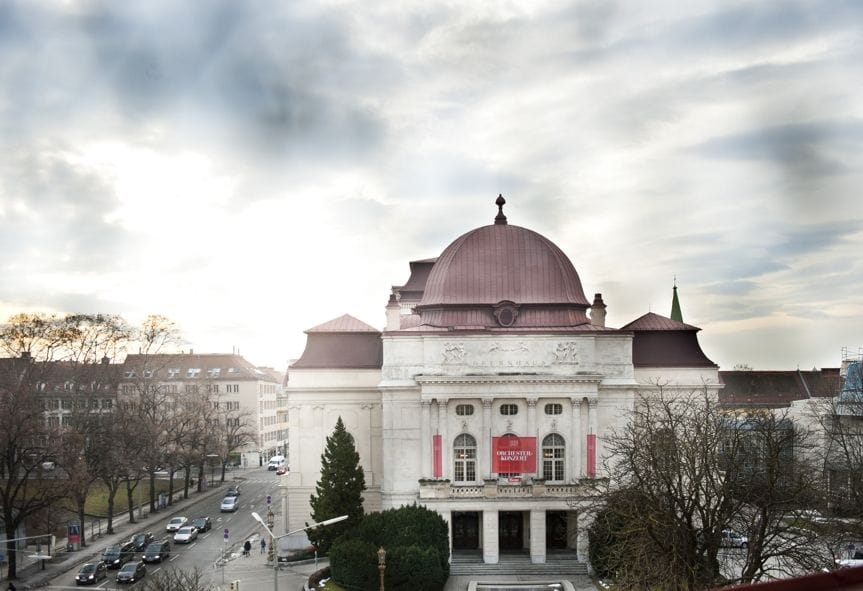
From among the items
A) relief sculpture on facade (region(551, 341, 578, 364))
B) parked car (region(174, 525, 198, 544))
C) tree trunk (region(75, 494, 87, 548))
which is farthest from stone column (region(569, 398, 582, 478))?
tree trunk (region(75, 494, 87, 548))

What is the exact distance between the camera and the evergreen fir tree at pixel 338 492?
52.6 metres

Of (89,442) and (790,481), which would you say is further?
(89,442)

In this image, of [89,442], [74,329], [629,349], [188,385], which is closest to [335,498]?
[629,349]

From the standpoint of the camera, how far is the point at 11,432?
5316 centimetres

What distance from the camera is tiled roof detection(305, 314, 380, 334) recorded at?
63906mm

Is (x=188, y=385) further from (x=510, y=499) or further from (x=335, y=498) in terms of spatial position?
(x=510, y=499)

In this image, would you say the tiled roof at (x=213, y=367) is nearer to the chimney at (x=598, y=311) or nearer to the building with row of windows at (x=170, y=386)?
the building with row of windows at (x=170, y=386)

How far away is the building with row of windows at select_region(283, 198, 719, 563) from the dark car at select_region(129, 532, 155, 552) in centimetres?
1949

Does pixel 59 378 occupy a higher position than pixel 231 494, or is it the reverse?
pixel 59 378

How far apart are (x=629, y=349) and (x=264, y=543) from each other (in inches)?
1199

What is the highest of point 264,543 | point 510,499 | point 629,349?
point 629,349

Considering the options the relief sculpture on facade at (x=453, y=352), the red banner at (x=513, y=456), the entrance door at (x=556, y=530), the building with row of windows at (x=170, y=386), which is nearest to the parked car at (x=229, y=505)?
the building with row of windows at (x=170, y=386)

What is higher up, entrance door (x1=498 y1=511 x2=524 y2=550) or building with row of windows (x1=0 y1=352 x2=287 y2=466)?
building with row of windows (x1=0 y1=352 x2=287 y2=466)

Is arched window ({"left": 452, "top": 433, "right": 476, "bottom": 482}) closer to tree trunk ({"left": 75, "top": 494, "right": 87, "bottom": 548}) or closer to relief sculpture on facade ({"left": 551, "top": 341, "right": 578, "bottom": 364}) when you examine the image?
relief sculpture on facade ({"left": 551, "top": 341, "right": 578, "bottom": 364})
